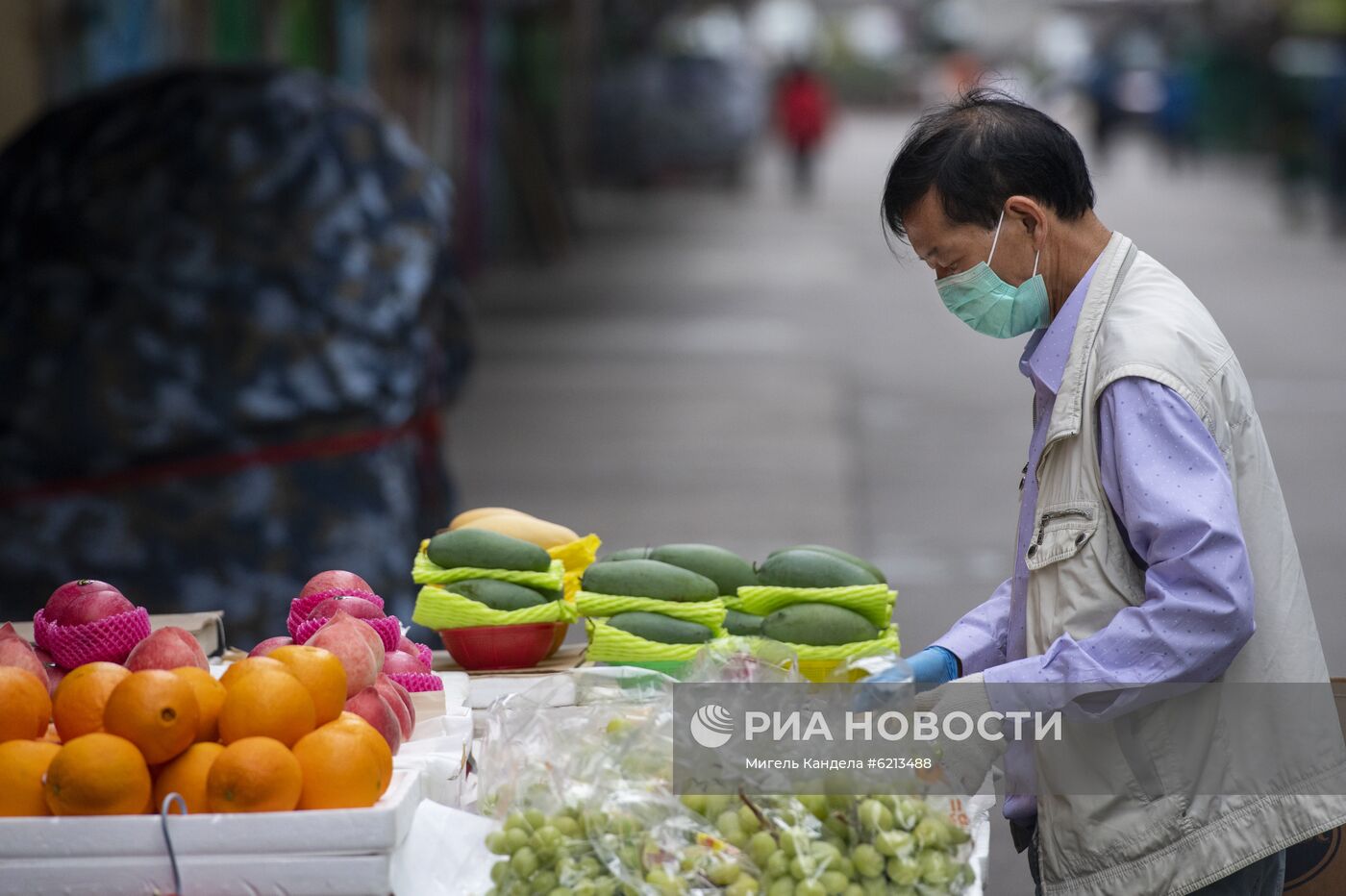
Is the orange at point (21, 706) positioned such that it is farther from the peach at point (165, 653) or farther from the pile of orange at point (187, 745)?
the peach at point (165, 653)

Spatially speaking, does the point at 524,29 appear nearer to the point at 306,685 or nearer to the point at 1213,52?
the point at 306,685

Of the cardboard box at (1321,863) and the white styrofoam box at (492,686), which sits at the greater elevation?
the white styrofoam box at (492,686)

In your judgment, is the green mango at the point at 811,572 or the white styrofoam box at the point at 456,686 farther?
the green mango at the point at 811,572

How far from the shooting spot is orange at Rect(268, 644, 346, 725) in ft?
7.68

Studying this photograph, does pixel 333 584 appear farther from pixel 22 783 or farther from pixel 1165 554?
pixel 1165 554

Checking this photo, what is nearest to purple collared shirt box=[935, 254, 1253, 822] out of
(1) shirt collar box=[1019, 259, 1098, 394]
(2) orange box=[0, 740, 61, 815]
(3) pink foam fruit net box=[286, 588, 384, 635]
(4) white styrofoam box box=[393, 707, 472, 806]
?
(1) shirt collar box=[1019, 259, 1098, 394]

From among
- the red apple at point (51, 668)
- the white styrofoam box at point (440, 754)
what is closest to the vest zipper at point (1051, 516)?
the white styrofoam box at point (440, 754)

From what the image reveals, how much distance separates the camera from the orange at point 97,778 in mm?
2148

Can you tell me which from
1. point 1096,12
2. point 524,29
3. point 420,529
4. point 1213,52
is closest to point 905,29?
point 1096,12

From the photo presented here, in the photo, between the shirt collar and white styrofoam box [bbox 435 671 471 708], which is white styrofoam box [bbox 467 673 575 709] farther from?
the shirt collar

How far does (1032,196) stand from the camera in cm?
238

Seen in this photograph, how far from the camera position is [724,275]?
61.5 ft

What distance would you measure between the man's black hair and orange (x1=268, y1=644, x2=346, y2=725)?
3.54 ft

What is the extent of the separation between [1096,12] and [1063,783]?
270ft
